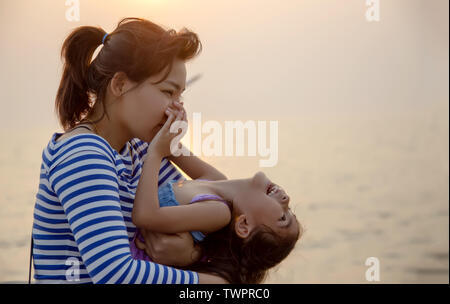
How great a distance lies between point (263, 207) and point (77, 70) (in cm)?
73

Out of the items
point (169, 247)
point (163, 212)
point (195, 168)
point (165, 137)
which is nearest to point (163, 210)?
point (163, 212)

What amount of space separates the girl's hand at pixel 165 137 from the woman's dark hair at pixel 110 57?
135mm

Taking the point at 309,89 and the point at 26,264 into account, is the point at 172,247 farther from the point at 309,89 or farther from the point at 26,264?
the point at 309,89

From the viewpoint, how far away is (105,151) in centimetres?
142

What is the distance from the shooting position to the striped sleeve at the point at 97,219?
1.31 metres

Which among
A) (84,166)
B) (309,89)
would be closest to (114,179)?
(84,166)

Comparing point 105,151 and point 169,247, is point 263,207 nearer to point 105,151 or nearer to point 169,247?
point 169,247

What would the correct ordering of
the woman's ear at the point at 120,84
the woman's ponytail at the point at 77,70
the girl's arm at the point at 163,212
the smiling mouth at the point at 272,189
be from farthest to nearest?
the smiling mouth at the point at 272,189, the woman's ponytail at the point at 77,70, the woman's ear at the point at 120,84, the girl's arm at the point at 163,212

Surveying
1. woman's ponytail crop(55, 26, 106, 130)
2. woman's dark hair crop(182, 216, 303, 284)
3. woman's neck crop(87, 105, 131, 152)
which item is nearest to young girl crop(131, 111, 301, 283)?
woman's dark hair crop(182, 216, 303, 284)

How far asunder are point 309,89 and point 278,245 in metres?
5.52

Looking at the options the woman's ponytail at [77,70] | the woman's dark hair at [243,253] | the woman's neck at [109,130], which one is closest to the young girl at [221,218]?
the woman's dark hair at [243,253]

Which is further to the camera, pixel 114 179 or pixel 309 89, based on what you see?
pixel 309 89

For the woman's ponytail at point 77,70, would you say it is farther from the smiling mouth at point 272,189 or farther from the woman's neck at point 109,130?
the smiling mouth at point 272,189

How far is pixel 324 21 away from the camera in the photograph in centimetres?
655
